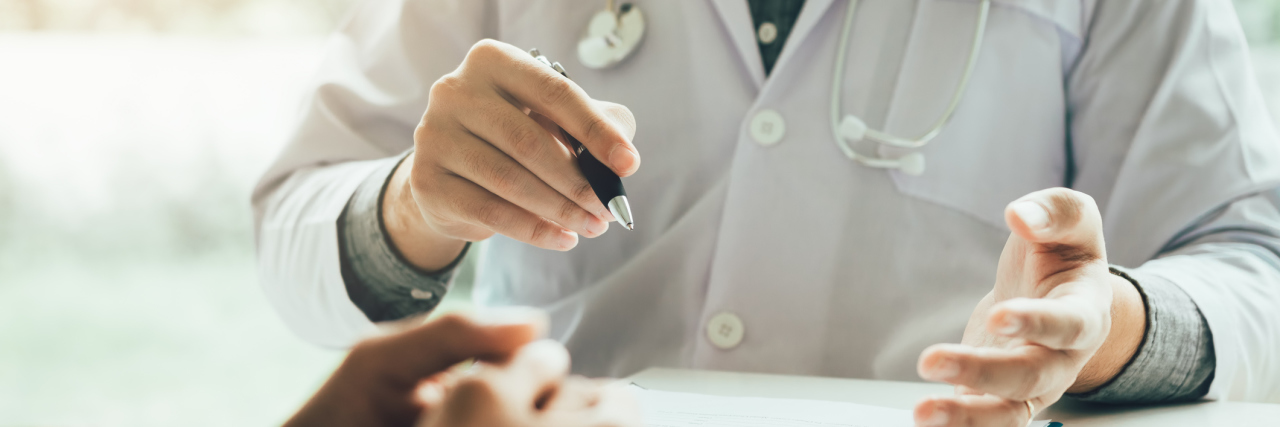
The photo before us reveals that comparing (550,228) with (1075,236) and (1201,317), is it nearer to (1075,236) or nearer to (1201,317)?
(1075,236)

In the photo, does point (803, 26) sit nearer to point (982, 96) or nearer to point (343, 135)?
point (982, 96)

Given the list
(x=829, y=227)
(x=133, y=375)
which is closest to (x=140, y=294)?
(x=133, y=375)

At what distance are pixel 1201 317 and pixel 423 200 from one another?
22.5 inches

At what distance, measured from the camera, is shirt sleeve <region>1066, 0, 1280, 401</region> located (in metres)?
0.59

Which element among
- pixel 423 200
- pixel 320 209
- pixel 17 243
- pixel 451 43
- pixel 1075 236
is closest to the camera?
pixel 1075 236

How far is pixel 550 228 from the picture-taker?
0.50 metres

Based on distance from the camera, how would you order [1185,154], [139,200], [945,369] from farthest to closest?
1. [139,200]
2. [1185,154]
3. [945,369]

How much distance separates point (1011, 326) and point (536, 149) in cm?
28

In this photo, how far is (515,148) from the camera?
0.47 metres

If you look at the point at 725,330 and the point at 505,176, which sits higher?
the point at 505,176

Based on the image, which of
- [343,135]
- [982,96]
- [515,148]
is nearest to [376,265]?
[343,135]

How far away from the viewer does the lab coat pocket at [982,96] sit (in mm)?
713

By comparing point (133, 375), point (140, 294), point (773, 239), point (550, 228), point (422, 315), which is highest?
point (550, 228)

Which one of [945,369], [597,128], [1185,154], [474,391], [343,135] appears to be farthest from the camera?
[343,135]
